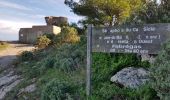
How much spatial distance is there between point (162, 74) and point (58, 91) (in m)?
3.67

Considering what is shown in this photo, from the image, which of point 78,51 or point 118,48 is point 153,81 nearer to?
point 118,48

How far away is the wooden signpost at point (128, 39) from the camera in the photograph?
28.0ft

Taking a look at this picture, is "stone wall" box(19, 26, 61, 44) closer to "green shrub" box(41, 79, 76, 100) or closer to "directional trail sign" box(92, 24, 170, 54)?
"green shrub" box(41, 79, 76, 100)

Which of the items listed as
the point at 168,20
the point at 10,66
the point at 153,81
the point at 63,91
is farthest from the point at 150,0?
the point at 10,66

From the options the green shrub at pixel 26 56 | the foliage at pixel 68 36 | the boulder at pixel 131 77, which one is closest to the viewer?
the boulder at pixel 131 77

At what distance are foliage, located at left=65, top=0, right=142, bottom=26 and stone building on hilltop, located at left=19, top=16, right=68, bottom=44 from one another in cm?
366

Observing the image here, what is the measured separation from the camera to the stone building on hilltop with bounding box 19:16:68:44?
2697cm

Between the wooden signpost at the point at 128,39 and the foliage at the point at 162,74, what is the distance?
3.01 ft

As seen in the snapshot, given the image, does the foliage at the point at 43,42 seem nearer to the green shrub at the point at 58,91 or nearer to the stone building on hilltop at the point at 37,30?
the stone building on hilltop at the point at 37,30

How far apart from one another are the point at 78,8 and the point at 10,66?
7.24m

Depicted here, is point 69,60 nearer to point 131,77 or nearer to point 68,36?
point 131,77

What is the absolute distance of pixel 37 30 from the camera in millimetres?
27844

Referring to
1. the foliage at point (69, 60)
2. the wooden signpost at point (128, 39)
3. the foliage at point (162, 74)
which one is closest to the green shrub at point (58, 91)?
the wooden signpost at point (128, 39)

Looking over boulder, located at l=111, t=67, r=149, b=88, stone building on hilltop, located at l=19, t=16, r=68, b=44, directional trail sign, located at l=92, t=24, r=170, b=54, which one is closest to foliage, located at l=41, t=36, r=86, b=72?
directional trail sign, located at l=92, t=24, r=170, b=54
